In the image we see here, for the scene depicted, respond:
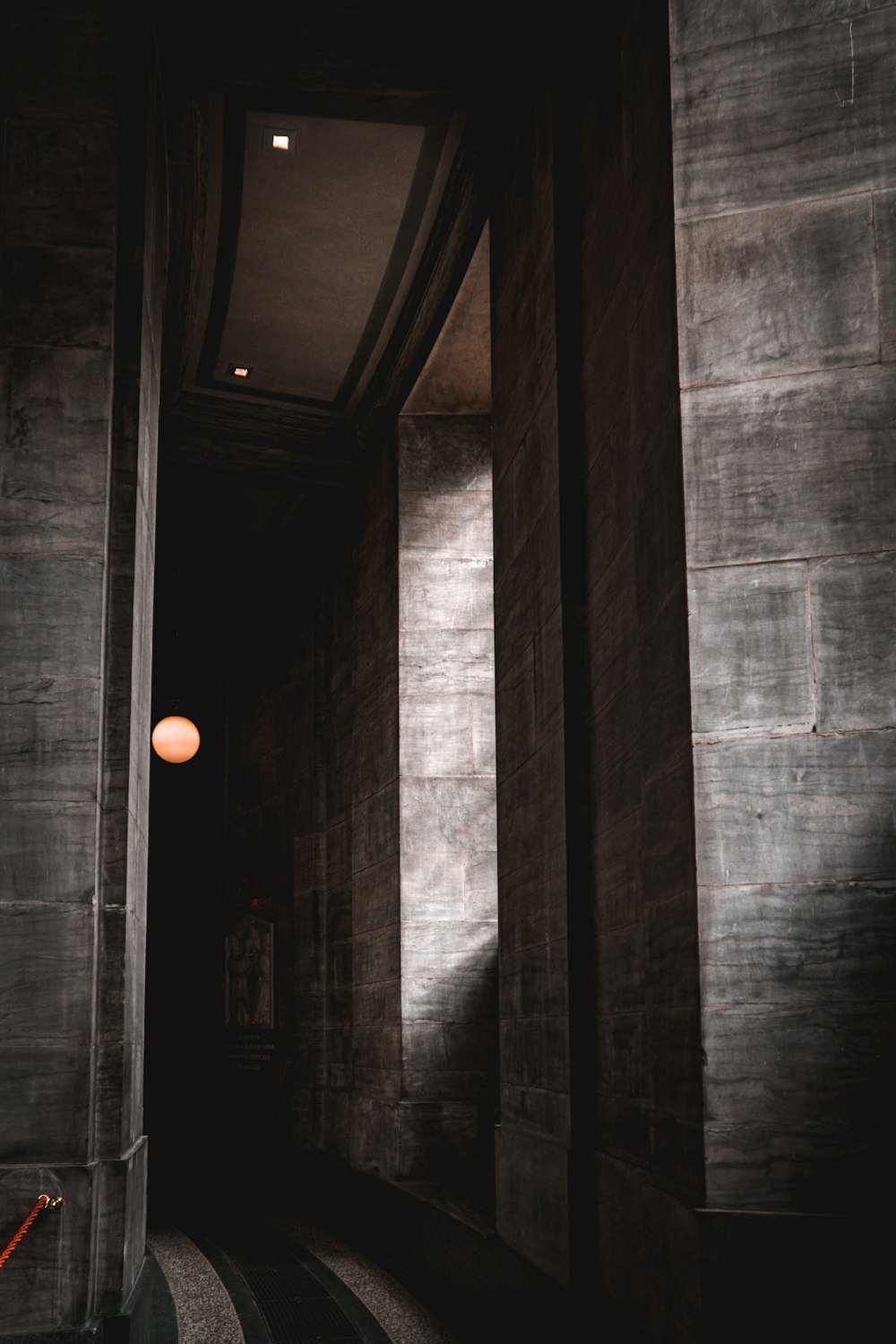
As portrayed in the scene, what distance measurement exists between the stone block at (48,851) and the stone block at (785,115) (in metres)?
3.34

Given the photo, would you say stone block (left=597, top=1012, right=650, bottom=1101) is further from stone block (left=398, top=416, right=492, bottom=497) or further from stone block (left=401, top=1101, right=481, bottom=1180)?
stone block (left=398, top=416, right=492, bottom=497)

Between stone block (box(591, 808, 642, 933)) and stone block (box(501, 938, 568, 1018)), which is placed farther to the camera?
stone block (box(501, 938, 568, 1018))

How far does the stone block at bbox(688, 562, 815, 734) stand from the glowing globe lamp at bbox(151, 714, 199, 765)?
971 centimetres

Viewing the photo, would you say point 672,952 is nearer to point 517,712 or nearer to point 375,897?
point 517,712

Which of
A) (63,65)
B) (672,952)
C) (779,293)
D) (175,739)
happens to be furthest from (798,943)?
(175,739)

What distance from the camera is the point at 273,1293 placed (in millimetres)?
8406

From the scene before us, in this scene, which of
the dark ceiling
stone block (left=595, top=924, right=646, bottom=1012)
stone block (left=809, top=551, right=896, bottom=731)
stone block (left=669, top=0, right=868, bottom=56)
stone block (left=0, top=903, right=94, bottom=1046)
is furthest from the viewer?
the dark ceiling

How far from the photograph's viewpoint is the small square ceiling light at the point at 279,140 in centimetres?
816

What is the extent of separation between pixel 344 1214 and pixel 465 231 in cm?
744

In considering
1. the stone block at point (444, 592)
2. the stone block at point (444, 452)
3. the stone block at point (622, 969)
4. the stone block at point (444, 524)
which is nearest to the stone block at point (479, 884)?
the stone block at point (444, 592)

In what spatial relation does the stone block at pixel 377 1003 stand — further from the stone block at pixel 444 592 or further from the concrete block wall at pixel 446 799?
the stone block at pixel 444 592

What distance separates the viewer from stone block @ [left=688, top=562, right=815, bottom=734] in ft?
13.0

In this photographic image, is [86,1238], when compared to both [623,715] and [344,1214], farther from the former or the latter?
[344,1214]

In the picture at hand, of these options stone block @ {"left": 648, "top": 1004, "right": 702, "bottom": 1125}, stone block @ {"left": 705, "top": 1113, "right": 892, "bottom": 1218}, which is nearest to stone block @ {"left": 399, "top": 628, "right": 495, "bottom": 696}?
stone block @ {"left": 648, "top": 1004, "right": 702, "bottom": 1125}
